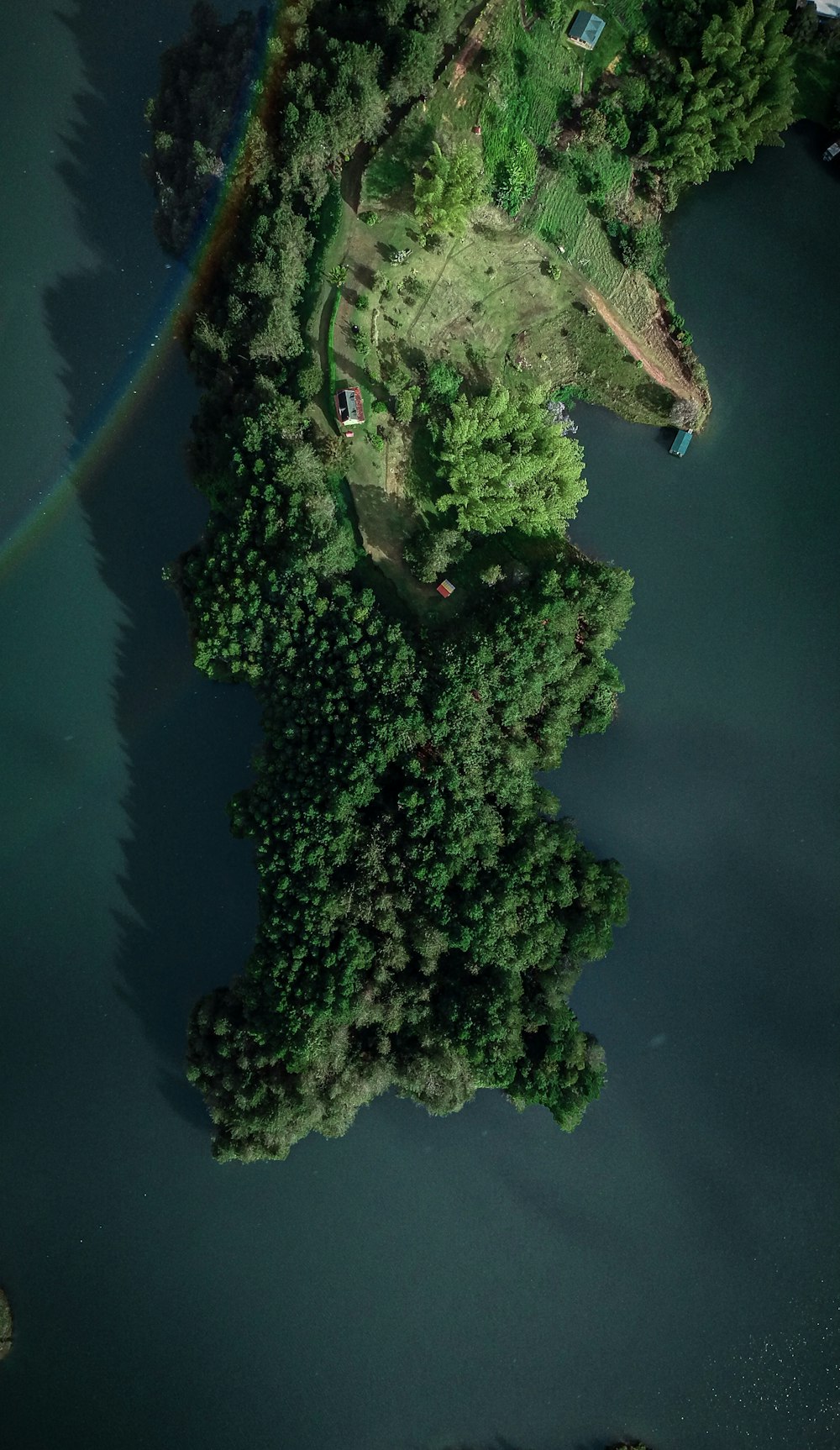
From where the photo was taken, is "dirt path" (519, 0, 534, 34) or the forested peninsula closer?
→ the forested peninsula

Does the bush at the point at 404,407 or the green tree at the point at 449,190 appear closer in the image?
the green tree at the point at 449,190

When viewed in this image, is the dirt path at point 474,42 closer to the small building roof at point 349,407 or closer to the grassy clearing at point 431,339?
the grassy clearing at point 431,339

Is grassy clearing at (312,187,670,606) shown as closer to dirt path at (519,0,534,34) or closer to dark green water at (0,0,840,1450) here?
dark green water at (0,0,840,1450)

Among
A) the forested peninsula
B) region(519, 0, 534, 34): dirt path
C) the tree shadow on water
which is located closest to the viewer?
the forested peninsula

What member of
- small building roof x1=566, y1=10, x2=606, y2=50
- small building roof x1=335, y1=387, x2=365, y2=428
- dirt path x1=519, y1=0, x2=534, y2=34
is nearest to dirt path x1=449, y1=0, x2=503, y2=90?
dirt path x1=519, y1=0, x2=534, y2=34

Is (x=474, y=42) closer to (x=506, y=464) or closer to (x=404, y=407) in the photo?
(x=404, y=407)

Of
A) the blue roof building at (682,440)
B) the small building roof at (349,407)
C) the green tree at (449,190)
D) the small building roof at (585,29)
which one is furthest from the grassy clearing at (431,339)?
the small building roof at (585,29)
